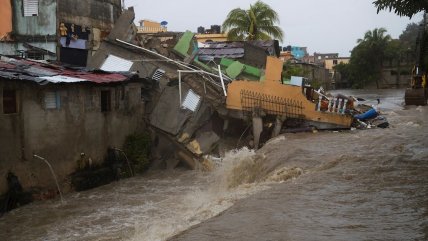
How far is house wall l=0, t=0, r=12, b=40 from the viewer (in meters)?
20.7

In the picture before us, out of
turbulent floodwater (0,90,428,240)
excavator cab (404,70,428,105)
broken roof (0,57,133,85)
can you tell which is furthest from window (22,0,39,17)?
excavator cab (404,70,428,105)

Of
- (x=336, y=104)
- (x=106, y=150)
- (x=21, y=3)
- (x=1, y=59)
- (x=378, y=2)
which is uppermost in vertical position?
(x=21, y=3)

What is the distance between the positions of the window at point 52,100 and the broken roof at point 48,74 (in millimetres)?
568

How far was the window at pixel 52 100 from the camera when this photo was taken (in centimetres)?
1360

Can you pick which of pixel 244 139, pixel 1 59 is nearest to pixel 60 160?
pixel 1 59

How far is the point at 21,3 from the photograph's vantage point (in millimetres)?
20875

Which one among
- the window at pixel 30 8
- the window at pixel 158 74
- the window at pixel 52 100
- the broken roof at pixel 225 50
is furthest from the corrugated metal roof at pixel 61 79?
the broken roof at pixel 225 50

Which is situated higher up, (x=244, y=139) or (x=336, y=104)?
(x=336, y=104)

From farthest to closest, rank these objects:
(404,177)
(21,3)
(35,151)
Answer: (21,3), (35,151), (404,177)

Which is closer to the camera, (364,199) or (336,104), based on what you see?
(364,199)

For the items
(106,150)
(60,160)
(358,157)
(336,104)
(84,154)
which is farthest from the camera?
(336,104)

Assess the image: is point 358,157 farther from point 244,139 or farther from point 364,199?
point 244,139

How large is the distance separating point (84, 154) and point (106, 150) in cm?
115

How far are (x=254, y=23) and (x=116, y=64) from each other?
54.1 ft
